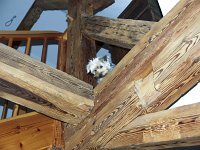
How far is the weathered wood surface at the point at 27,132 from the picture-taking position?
89.0 inches

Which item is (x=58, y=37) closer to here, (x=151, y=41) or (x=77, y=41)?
(x=77, y=41)

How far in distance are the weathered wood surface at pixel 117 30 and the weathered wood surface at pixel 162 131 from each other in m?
0.54

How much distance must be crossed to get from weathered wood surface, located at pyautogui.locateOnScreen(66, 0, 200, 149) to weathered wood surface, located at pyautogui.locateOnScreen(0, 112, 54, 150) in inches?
17.1

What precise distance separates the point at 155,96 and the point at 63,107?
0.75 meters

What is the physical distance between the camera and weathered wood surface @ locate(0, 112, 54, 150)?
226cm

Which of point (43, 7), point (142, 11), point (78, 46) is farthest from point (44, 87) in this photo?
point (43, 7)

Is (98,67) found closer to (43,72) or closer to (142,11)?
(43,72)

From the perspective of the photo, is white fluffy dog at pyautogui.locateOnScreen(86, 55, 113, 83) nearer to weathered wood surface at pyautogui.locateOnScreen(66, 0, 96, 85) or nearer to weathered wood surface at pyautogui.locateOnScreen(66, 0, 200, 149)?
weathered wood surface at pyautogui.locateOnScreen(66, 0, 96, 85)

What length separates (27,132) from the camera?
2.32 m

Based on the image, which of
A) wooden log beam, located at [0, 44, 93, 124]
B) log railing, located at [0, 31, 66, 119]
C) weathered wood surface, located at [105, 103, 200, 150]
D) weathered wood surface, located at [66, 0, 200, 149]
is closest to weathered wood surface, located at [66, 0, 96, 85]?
log railing, located at [0, 31, 66, 119]

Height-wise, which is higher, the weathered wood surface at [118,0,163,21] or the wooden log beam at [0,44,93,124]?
the weathered wood surface at [118,0,163,21]

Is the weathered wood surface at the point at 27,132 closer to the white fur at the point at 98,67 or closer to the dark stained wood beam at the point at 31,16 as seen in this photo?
the white fur at the point at 98,67

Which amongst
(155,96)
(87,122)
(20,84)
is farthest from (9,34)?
(155,96)

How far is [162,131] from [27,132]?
125 cm
